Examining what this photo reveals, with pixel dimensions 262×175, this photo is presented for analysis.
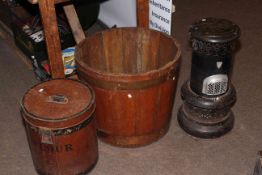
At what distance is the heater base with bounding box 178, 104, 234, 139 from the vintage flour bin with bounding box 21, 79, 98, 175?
2.09 feet

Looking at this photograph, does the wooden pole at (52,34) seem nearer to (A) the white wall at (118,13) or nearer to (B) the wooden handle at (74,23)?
(B) the wooden handle at (74,23)

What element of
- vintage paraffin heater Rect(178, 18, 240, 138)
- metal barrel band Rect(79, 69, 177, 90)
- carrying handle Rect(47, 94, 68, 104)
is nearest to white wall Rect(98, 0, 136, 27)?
vintage paraffin heater Rect(178, 18, 240, 138)

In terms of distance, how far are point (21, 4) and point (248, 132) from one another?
2045 mm

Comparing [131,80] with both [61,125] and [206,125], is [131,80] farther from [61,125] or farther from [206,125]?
[206,125]

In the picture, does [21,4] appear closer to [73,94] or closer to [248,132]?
[73,94]

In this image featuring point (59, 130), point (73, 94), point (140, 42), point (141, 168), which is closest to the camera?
point (59, 130)

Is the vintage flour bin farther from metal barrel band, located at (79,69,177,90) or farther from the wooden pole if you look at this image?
the wooden pole

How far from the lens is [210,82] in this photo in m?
2.36

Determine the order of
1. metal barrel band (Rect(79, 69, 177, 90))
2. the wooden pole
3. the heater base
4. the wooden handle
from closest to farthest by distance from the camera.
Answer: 1. metal barrel band (Rect(79, 69, 177, 90))
2. the wooden pole
3. the heater base
4. the wooden handle

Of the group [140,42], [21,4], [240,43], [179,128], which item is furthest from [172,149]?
[21,4]

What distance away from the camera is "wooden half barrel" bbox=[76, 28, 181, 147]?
7.08ft

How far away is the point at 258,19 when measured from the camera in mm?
3949

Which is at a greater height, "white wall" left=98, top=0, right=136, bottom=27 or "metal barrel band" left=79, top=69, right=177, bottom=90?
"metal barrel band" left=79, top=69, right=177, bottom=90

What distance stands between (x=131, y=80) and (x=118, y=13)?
1.49m
